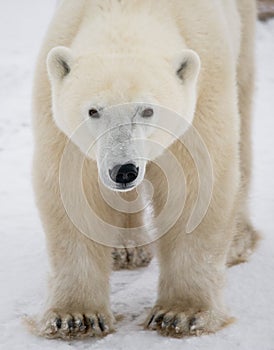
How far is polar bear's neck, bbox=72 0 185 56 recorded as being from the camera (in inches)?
125

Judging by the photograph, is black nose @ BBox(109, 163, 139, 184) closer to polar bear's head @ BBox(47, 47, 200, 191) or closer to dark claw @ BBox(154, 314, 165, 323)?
polar bear's head @ BBox(47, 47, 200, 191)

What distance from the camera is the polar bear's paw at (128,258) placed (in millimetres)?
4414

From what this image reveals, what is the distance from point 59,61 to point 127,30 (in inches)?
14.1

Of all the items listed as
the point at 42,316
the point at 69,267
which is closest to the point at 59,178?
the point at 69,267

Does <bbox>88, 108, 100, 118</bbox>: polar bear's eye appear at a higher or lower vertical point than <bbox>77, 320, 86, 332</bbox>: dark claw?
higher

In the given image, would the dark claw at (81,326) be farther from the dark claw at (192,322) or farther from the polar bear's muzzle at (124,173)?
the polar bear's muzzle at (124,173)

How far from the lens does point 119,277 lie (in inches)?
167

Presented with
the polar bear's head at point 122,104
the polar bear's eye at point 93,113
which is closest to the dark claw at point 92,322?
the polar bear's head at point 122,104

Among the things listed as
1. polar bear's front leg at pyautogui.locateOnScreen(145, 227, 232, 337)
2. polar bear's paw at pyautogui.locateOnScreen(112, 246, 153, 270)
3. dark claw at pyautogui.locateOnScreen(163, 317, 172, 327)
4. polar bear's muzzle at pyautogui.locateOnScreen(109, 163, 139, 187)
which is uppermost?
polar bear's muzzle at pyautogui.locateOnScreen(109, 163, 139, 187)

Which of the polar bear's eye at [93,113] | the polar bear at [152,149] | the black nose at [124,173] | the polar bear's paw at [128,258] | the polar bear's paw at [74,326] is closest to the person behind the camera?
the black nose at [124,173]

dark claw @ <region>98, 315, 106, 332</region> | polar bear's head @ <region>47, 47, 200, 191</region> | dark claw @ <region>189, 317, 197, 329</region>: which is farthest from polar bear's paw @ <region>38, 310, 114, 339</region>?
polar bear's head @ <region>47, 47, 200, 191</region>

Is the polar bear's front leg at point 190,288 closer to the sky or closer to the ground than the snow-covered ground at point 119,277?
closer to the sky

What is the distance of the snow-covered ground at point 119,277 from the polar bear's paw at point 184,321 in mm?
57

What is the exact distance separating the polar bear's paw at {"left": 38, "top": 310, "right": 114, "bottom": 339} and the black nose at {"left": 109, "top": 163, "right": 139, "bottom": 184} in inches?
32.0
